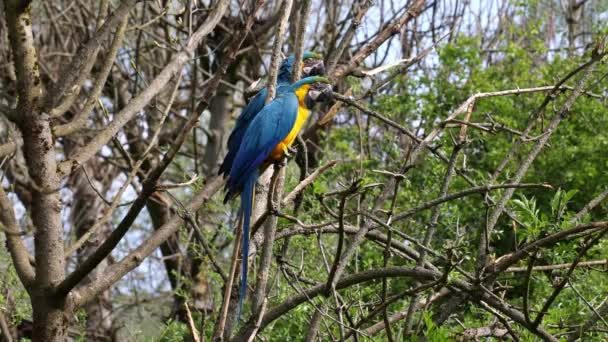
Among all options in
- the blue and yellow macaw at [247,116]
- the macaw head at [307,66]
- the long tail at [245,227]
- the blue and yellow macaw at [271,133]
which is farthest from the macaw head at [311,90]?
the macaw head at [307,66]

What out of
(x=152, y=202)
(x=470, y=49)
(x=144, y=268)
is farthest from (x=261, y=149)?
(x=144, y=268)

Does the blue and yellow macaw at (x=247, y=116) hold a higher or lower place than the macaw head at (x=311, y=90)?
lower

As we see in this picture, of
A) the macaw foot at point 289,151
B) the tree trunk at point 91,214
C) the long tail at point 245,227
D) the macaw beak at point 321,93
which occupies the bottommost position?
the tree trunk at point 91,214

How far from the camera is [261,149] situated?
136 inches

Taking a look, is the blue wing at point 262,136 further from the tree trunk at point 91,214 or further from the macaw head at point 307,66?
the tree trunk at point 91,214

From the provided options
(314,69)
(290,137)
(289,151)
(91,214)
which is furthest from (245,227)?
(91,214)

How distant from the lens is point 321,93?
3.49 m

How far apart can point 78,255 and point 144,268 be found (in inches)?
61.9

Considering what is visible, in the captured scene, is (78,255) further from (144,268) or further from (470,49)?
(470,49)

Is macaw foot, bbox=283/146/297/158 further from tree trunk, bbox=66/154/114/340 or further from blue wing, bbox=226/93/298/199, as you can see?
tree trunk, bbox=66/154/114/340

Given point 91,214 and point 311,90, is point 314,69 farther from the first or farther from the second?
point 91,214

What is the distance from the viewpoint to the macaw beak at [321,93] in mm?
3455

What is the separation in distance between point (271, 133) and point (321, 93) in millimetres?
272

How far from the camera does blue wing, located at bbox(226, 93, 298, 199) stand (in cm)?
342
